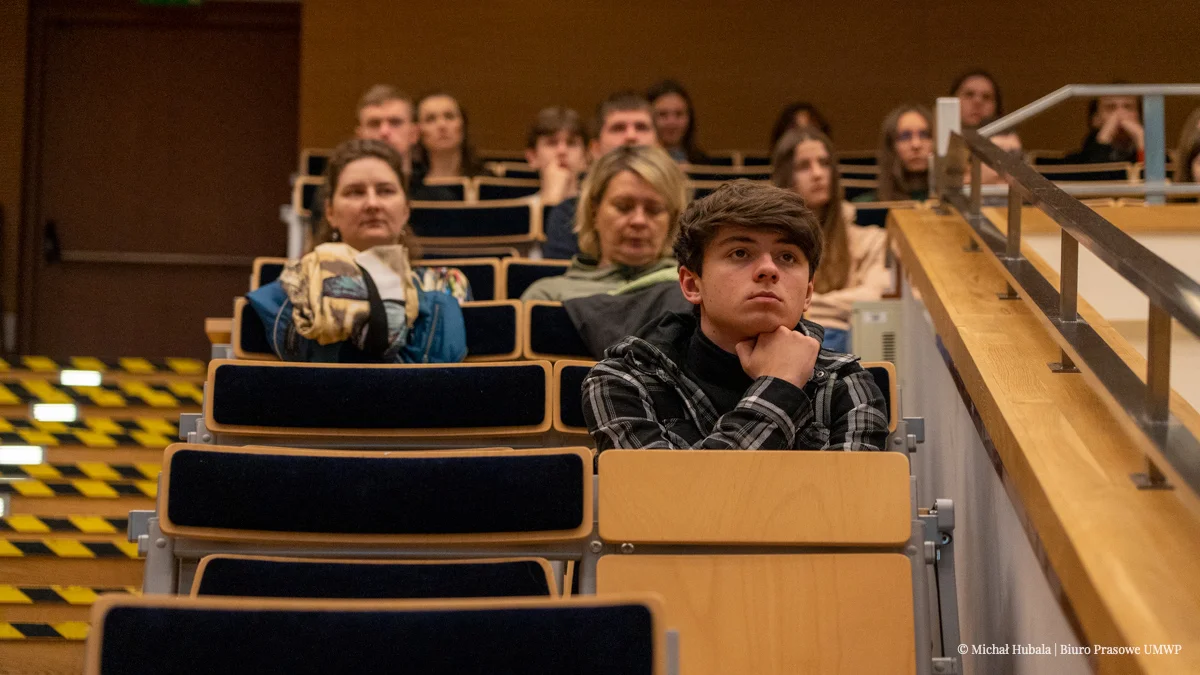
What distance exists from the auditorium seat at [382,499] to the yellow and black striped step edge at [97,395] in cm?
116

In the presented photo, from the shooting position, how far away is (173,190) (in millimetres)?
4062

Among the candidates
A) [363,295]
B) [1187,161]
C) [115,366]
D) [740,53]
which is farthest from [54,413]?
[740,53]

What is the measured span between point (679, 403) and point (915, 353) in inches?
30.6

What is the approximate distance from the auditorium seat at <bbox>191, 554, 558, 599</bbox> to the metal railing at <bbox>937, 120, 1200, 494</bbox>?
39cm

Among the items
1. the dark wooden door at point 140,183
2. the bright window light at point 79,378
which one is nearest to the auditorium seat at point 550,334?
the bright window light at point 79,378

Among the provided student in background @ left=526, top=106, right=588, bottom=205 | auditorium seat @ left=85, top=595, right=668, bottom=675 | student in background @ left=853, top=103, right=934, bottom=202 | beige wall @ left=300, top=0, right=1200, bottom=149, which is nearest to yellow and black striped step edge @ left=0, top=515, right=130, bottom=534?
auditorium seat @ left=85, top=595, right=668, bottom=675

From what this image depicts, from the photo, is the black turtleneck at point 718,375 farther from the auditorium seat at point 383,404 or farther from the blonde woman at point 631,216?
the blonde woman at point 631,216

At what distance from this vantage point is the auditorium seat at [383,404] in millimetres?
1351

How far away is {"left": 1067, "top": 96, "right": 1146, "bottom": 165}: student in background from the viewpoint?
10.7 feet

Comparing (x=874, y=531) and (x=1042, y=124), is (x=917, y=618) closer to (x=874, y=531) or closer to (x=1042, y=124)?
(x=874, y=531)

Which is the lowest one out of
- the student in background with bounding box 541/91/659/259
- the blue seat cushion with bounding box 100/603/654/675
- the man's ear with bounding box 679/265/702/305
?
the blue seat cushion with bounding box 100/603/654/675

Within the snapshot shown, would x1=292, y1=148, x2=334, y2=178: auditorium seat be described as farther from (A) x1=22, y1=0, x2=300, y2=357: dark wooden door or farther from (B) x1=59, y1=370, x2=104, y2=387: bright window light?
(B) x1=59, y1=370, x2=104, y2=387: bright window light

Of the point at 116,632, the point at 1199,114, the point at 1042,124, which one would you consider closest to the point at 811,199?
the point at 1199,114

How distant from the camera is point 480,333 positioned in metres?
1.74
